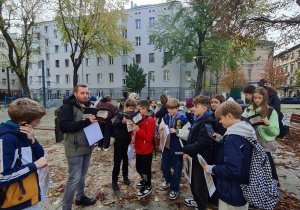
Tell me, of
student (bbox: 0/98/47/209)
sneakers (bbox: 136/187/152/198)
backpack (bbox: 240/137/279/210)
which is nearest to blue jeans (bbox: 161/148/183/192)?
sneakers (bbox: 136/187/152/198)

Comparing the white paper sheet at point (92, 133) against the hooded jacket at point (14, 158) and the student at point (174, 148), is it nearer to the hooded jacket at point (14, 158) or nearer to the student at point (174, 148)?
the hooded jacket at point (14, 158)

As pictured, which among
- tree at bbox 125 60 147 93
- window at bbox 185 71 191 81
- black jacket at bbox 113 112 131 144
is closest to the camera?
black jacket at bbox 113 112 131 144

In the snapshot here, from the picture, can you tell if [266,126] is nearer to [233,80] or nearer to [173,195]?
[173,195]

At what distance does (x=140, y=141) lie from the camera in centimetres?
→ 342

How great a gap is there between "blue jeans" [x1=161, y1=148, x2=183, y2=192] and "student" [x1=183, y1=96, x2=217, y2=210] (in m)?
0.49

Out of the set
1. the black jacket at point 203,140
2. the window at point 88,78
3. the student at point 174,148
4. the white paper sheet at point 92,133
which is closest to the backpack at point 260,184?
the black jacket at point 203,140

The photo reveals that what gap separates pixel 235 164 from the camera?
5.70 ft

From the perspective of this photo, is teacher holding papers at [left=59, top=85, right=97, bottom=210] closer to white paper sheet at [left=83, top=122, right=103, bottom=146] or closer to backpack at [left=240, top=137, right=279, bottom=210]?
white paper sheet at [left=83, top=122, right=103, bottom=146]

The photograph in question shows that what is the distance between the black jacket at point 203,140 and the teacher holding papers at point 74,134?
1.54 metres

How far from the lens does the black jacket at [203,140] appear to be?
97.7 inches

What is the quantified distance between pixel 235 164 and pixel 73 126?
7.23ft

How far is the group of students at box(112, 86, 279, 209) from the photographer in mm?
1798

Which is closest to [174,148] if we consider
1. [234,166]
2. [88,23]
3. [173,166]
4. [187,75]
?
[173,166]

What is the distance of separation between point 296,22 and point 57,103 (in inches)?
966
